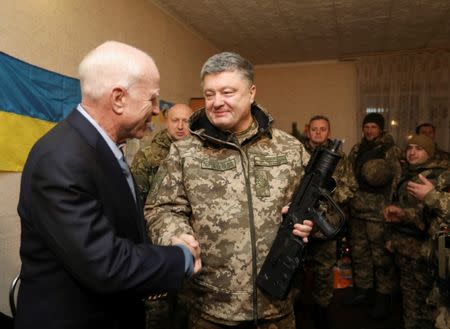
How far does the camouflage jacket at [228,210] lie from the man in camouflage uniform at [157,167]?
3.17 ft

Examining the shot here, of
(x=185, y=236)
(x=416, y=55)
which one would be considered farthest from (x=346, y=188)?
(x=416, y=55)

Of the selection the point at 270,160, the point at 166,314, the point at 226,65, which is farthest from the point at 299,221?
the point at 166,314

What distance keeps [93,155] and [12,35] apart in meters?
1.69

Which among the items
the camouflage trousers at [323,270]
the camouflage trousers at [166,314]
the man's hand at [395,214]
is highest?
Result: the man's hand at [395,214]

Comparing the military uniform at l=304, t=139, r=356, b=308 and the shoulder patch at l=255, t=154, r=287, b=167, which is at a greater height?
the shoulder patch at l=255, t=154, r=287, b=167

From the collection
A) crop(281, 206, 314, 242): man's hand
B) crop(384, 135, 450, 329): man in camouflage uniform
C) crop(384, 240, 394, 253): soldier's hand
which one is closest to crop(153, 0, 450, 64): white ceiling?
crop(384, 135, 450, 329): man in camouflage uniform

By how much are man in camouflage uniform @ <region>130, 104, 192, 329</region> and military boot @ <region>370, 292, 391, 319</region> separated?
71.6 inches

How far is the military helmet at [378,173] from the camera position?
144 inches

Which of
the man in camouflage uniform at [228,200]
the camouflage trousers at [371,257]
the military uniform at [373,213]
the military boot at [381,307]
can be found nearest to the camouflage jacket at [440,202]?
the man in camouflage uniform at [228,200]

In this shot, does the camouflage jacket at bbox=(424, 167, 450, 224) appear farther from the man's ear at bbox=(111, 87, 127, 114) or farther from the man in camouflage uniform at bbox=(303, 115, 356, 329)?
the man's ear at bbox=(111, 87, 127, 114)

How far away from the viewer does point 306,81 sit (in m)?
6.47

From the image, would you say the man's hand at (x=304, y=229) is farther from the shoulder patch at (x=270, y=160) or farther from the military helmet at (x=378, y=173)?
the military helmet at (x=378, y=173)

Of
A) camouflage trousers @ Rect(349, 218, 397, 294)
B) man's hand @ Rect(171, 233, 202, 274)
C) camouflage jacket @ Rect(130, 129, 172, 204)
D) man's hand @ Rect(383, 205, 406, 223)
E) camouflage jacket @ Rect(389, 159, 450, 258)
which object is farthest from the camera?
camouflage trousers @ Rect(349, 218, 397, 294)

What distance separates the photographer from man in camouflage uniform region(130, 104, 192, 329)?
249 centimetres
